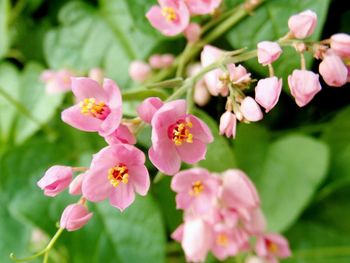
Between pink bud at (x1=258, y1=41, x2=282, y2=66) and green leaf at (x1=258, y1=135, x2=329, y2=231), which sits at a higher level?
pink bud at (x1=258, y1=41, x2=282, y2=66)

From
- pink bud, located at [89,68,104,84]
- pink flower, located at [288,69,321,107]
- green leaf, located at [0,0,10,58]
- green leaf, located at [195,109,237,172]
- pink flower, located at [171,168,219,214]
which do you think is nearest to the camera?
pink flower, located at [288,69,321,107]

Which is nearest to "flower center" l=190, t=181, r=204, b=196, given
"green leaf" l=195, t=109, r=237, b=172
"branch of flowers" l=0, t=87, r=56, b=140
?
"green leaf" l=195, t=109, r=237, b=172

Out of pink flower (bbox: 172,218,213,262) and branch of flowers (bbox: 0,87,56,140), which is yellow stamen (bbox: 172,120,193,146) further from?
branch of flowers (bbox: 0,87,56,140)

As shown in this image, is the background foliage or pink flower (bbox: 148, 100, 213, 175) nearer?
pink flower (bbox: 148, 100, 213, 175)

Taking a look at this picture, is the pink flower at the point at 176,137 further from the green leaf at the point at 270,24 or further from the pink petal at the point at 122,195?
the green leaf at the point at 270,24

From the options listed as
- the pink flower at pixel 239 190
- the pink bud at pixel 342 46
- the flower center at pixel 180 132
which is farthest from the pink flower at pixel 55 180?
the pink bud at pixel 342 46

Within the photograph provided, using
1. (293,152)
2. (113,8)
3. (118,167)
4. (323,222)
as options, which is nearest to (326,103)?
(293,152)
